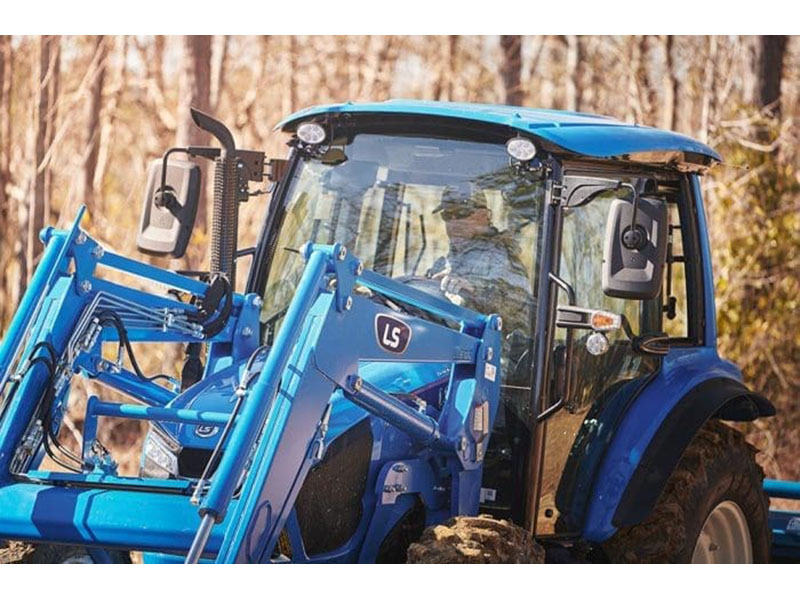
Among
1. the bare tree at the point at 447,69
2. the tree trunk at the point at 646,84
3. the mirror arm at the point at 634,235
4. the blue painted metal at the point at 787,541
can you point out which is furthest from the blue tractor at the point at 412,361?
the bare tree at the point at 447,69

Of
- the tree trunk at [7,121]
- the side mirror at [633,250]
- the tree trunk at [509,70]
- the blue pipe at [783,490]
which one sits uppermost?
the tree trunk at [509,70]

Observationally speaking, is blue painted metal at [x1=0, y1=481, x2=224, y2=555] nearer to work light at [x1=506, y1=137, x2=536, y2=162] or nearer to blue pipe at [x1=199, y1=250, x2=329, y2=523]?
blue pipe at [x1=199, y1=250, x2=329, y2=523]

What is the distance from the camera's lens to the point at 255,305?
5.41 m

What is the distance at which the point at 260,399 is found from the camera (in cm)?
402

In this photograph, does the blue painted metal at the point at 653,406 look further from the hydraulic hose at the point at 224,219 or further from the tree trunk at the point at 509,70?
the tree trunk at the point at 509,70

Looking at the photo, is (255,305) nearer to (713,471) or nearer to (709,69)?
(713,471)

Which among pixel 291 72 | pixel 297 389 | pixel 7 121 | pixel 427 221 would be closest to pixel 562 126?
pixel 427 221

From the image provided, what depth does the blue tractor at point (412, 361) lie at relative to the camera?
171 inches

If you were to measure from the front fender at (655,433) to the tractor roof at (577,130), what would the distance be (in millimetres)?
899

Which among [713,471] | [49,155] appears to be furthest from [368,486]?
[49,155]

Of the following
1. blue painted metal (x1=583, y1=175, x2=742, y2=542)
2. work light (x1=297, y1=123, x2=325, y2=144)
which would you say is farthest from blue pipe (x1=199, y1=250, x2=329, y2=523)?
blue painted metal (x1=583, y1=175, x2=742, y2=542)

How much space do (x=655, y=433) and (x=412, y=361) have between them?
49.4 inches

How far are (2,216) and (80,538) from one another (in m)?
11.8

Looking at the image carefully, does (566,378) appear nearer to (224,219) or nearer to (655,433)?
(655,433)
